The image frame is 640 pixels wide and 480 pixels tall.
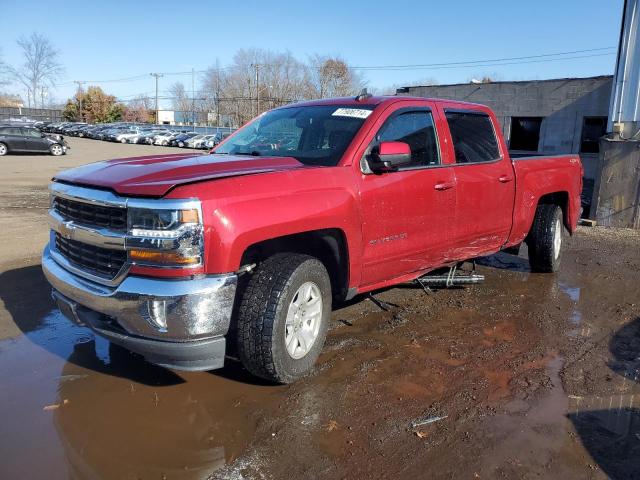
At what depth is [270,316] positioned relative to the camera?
328 cm

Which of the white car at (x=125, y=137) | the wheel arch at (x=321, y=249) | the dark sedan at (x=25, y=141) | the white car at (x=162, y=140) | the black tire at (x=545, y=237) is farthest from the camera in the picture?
the white car at (x=125, y=137)

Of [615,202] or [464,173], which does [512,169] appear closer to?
[464,173]

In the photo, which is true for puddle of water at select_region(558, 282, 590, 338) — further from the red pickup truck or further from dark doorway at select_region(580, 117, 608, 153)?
dark doorway at select_region(580, 117, 608, 153)

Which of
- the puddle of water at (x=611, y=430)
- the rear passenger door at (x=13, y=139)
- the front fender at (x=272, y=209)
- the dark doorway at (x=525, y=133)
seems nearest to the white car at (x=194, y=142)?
the rear passenger door at (x=13, y=139)

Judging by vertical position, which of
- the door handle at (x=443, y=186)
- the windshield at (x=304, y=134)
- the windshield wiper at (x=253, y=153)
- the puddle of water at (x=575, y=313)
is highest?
the windshield at (x=304, y=134)

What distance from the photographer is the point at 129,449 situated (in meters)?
2.89

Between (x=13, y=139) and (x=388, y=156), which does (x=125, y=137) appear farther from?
(x=388, y=156)

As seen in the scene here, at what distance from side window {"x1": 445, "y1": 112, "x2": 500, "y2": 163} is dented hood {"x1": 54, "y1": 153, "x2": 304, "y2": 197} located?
1.88 m

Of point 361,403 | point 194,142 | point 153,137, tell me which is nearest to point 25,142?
point 194,142

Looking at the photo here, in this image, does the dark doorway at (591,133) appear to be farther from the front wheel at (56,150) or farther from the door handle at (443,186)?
the front wheel at (56,150)

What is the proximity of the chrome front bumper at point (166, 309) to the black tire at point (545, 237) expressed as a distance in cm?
464

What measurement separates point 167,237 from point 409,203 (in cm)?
209

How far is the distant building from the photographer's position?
20.8m

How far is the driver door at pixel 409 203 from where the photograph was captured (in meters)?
4.03
